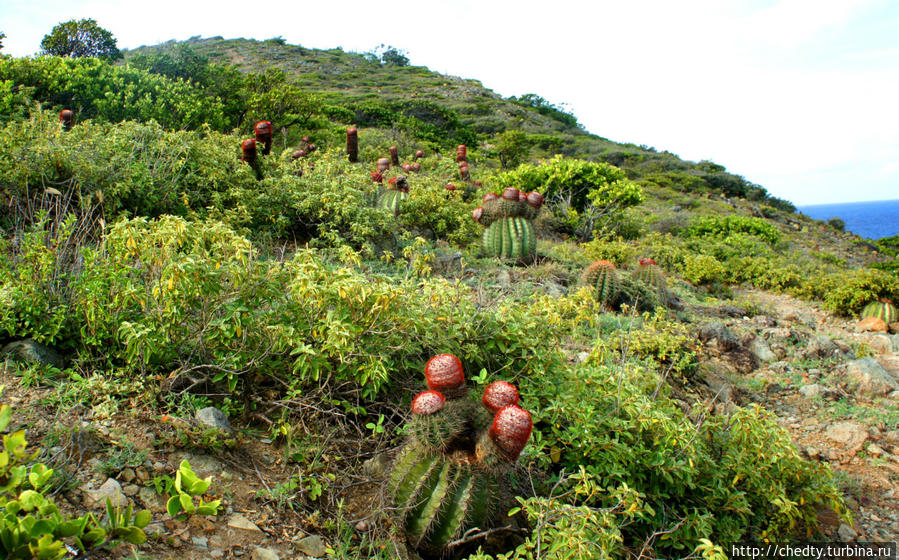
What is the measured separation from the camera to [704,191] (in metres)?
24.3

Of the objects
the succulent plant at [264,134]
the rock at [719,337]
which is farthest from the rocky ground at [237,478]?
the succulent plant at [264,134]

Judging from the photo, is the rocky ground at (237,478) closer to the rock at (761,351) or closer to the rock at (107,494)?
the rock at (107,494)

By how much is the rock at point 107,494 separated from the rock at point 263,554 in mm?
510

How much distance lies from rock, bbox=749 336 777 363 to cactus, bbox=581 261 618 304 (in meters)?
1.65

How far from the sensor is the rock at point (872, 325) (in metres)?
7.37

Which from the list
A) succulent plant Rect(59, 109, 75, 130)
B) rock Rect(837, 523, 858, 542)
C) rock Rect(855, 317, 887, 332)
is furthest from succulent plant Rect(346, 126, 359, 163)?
rock Rect(837, 523, 858, 542)

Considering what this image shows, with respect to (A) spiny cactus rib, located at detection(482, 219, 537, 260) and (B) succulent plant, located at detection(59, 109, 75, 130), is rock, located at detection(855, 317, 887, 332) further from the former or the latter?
(B) succulent plant, located at detection(59, 109, 75, 130)

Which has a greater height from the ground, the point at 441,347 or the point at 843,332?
the point at 441,347

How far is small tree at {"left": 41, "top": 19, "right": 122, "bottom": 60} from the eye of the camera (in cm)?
2116

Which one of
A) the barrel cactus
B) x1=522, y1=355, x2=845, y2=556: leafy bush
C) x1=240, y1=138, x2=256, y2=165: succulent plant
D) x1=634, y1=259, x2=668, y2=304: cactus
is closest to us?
x1=522, y1=355, x2=845, y2=556: leafy bush

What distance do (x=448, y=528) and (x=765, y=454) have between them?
1750mm

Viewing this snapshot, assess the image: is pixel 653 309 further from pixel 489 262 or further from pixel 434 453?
pixel 434 453

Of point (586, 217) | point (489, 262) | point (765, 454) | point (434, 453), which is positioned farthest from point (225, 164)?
point (586, 217)

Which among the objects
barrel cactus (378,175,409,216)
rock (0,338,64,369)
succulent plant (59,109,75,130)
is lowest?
rock (0,338,64,369)
